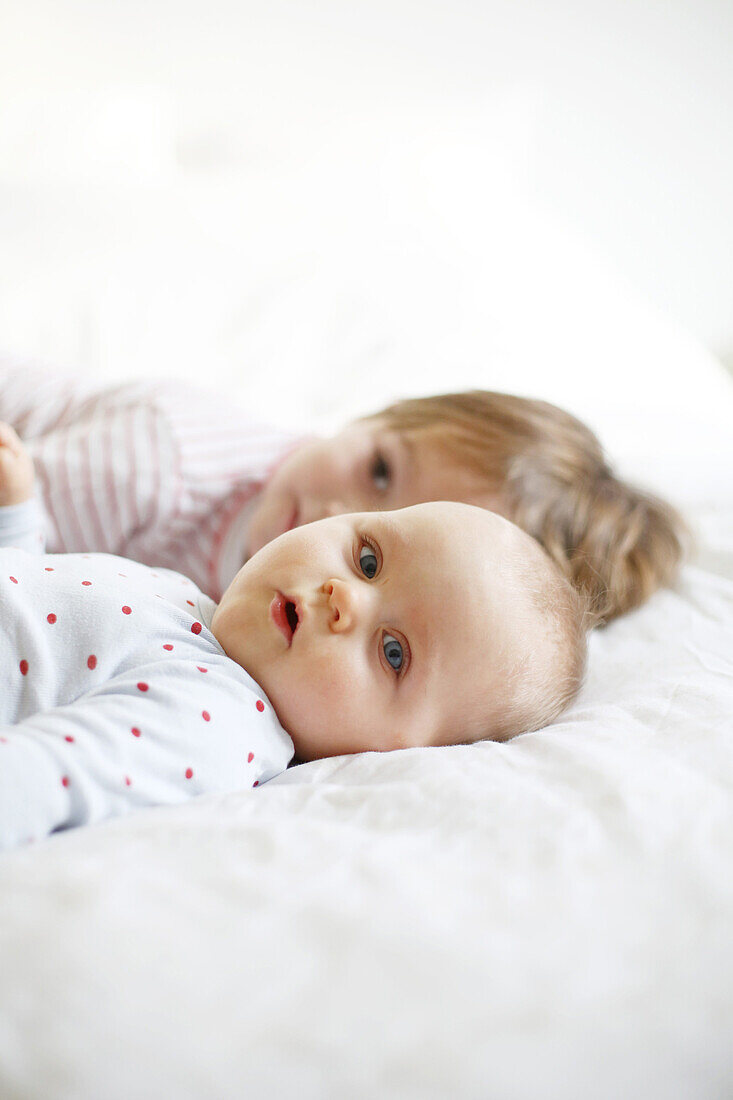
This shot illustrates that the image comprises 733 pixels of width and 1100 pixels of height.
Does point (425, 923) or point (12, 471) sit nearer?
point (425, 923)

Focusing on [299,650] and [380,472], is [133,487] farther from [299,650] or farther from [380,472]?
[299,650]

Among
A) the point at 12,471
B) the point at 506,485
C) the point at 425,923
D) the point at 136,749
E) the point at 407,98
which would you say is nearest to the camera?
the point at 425,923

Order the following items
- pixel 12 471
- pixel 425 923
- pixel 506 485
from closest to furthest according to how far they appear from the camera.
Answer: pixel 425 923 < pixel 12 471 < pixel 506 485

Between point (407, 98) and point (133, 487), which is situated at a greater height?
point (407, 98)

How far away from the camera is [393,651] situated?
82 centimetres

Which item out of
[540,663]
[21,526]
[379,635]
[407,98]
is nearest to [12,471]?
[21,526]

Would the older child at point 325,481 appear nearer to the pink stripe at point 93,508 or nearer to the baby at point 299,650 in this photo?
the pink stripe at point 93,508

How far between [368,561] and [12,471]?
45 centimetres

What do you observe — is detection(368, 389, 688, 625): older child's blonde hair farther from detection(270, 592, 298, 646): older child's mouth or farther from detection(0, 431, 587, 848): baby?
detection(270, 592, 298, 646): older child's mouth

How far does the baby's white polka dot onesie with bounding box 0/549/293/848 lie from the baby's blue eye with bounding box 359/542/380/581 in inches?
6.2

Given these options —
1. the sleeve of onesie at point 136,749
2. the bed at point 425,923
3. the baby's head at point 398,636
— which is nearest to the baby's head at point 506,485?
the bed at point 425,923

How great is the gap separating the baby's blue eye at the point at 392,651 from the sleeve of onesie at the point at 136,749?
0.39ft

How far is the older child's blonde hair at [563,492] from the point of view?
3.65 feet

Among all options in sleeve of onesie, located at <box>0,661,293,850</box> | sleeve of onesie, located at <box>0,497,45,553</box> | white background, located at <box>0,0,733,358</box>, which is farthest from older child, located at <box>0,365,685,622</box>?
white background, located at <box>0,0,733,358</box>
